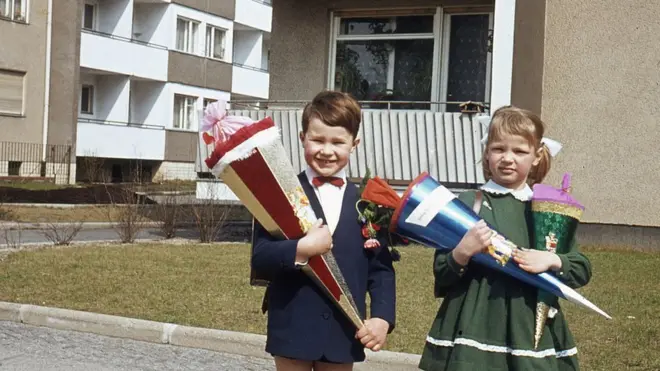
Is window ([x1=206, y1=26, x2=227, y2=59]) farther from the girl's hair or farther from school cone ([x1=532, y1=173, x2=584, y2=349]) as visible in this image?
school cone ([x1=532, y1=173, x2=584, y2=349])

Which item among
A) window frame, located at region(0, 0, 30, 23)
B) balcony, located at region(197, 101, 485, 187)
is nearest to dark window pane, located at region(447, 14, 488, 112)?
balcony, located at region(197, 101, 485, 187)

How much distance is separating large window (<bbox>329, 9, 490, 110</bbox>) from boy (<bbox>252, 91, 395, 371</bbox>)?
12965mm

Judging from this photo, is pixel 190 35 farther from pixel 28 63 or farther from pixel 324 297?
pixel 324 297

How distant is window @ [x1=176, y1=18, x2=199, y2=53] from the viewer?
41.3m

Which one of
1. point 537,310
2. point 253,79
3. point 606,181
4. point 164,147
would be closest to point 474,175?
point 606,181

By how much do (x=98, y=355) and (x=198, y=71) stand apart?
35156 mm

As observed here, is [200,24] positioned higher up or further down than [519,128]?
higher up

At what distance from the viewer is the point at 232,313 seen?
864 cm

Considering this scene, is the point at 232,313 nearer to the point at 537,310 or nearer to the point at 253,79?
the point at 537,310

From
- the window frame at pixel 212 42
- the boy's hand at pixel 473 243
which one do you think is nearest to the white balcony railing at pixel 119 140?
the window frame at pixel 212 42

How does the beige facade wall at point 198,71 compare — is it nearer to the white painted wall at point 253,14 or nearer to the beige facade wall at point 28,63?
the white painted wall at point 253,14

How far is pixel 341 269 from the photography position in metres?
3.71

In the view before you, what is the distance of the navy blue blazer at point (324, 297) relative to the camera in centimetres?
368

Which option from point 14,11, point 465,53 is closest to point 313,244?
point 465,53
